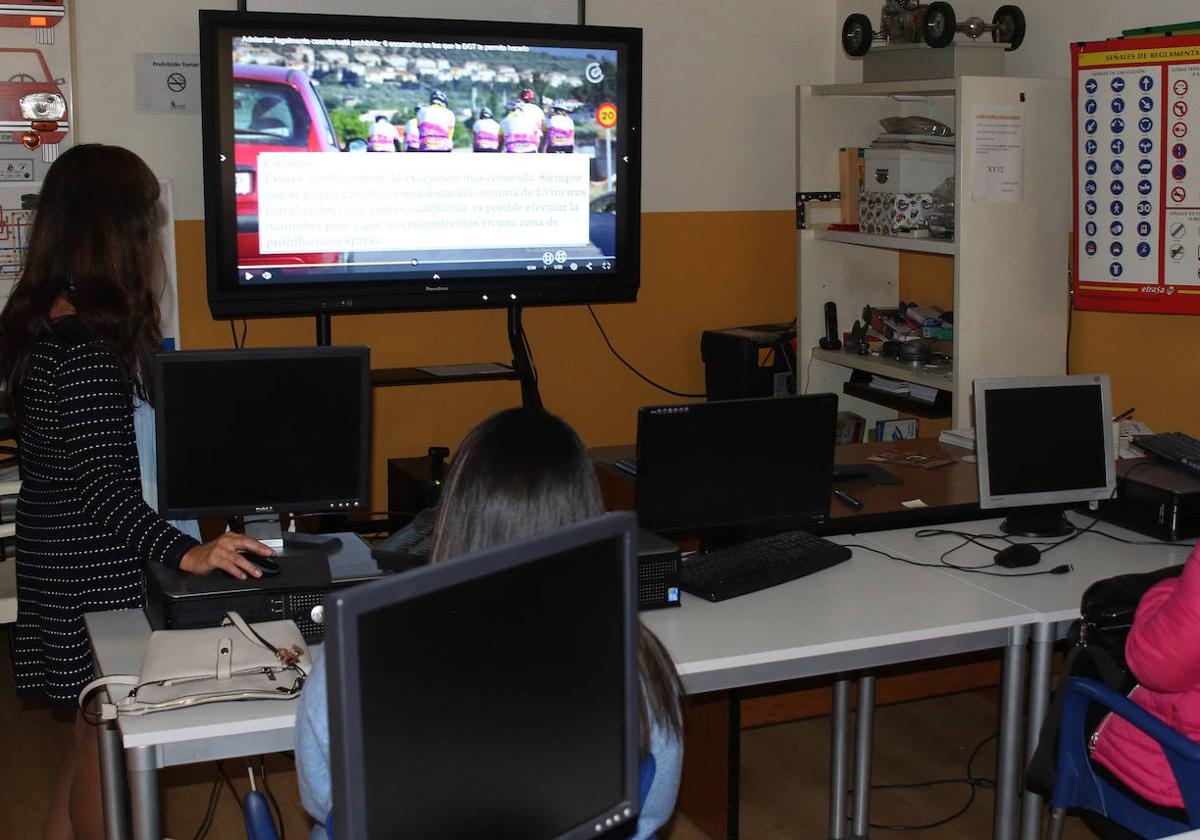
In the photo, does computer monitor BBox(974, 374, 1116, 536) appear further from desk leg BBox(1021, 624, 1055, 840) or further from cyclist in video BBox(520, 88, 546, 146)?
cyclist in video BBox(520, 88, 546, 146)

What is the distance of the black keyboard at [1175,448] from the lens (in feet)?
10.5

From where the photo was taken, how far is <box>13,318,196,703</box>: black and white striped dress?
2.33 meters

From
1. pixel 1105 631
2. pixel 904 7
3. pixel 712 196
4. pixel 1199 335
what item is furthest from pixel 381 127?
pixel 1105 631

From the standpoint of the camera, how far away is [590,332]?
502cm

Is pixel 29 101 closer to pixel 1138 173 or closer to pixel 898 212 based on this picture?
pixel 898 212

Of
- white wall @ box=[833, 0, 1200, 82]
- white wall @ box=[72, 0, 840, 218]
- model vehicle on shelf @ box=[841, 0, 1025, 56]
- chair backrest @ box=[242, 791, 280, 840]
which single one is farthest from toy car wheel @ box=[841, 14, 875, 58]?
chair backrest @ box=[242, 791, 280, 840]

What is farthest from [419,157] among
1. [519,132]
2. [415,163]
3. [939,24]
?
[939,24]

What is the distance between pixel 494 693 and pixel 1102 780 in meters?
1.46

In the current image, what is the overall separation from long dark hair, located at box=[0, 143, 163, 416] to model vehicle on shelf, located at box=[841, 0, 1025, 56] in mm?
2708

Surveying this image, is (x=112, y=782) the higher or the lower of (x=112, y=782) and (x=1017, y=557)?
the lower

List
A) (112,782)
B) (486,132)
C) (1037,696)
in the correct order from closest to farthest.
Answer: (112,782)
(1037,696)
(486,132)

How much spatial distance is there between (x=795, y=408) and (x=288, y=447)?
1058mm

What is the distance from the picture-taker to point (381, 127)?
4.28m

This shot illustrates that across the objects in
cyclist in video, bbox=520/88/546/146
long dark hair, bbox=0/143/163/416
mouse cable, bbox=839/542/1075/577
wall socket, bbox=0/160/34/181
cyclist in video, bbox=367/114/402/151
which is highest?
cyclist in video, bbox=520/88/546/146
